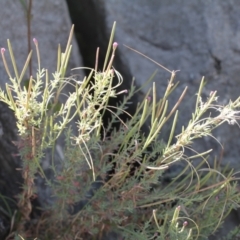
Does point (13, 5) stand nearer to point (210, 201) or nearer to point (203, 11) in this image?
point (203, 11)

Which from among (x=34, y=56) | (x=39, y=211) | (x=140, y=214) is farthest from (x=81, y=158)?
(x=34, y=56)

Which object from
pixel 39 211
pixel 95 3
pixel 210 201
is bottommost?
pixel 39 211

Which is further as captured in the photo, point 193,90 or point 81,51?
point 81,51

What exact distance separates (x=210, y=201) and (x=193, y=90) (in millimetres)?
435

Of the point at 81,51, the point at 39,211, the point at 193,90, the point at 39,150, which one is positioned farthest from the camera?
the point at 81,51

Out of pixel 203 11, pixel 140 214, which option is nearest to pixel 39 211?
pixel 140 214

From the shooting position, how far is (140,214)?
48.1 inches

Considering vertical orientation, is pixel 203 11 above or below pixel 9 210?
above

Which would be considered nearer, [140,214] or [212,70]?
[140,214]

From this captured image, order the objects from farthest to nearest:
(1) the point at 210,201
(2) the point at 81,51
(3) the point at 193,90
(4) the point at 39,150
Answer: (2) the point at 81,51 < (3) the point at 193,90 < (1) the point at 210,201 < (4) the point at 39,150

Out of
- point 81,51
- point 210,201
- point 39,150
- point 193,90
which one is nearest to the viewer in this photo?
point 39,150

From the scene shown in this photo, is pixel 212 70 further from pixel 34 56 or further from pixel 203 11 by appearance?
pixel 34 56

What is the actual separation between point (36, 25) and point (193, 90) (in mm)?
447

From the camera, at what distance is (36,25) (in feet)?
4.77
